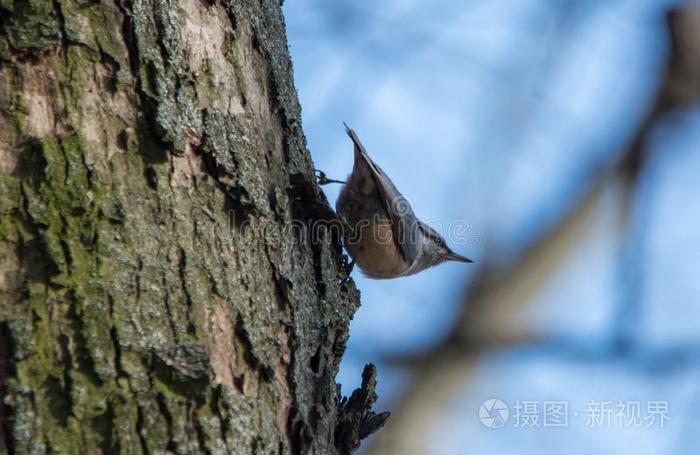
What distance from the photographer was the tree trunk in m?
1.54

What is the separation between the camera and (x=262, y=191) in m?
2.06

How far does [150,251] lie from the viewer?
1.69 meters

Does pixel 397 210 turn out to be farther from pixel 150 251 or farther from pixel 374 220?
pixel 150 251

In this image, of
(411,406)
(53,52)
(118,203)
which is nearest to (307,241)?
(118,203)

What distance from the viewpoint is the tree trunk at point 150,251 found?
1535 mm

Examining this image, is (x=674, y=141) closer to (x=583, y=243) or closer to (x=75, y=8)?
(x=583, y=243)

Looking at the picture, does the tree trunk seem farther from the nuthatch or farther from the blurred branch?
the blurred branch

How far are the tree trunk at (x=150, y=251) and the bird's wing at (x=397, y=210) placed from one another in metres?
1.57

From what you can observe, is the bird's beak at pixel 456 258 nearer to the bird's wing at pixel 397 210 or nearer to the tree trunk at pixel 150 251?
the bird's wing at pixel 397 210

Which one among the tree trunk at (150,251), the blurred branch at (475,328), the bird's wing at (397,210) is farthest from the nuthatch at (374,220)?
the tree trunk at (150,251)

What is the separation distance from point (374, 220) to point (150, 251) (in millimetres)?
2364

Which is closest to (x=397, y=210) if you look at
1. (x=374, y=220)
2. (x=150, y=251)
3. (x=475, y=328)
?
(x=374, y=220)

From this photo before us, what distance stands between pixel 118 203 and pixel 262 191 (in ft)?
1.47

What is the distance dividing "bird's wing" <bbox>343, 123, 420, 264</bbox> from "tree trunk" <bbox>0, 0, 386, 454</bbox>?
1566 mm
